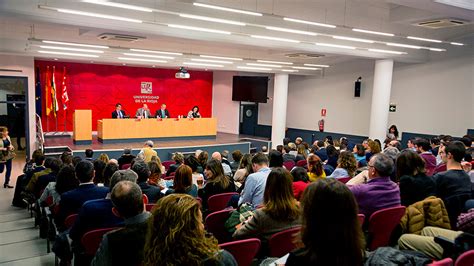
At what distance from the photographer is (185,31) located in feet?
29.4

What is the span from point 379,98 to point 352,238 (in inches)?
486

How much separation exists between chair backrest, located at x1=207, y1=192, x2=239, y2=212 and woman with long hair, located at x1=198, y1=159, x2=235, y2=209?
212 mm

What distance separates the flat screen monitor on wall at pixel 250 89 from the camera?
58.5 feet

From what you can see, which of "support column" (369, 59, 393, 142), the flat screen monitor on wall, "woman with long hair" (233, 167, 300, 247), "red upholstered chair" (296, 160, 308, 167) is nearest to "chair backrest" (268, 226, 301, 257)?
"woman with long hair" (233, 167, 300, 247)

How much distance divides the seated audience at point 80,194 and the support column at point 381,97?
445 inches

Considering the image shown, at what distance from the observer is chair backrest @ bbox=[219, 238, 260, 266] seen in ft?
8.27

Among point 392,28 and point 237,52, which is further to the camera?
point 237,52

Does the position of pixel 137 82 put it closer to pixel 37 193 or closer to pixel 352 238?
pixel 37 193

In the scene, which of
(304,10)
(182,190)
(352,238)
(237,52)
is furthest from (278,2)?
(352,238)

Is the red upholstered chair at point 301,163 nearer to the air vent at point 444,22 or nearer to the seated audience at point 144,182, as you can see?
the seated audience at point 144,182

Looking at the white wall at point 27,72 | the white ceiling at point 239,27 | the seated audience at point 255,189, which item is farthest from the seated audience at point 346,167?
the white wall at point 27,72

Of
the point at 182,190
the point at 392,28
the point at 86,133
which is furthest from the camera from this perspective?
the point at 86,133

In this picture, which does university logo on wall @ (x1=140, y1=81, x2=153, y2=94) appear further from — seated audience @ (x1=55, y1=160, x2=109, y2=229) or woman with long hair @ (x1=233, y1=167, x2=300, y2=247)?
woman with long hair @ (x1=233, y1=167, x2=300, y2=247)

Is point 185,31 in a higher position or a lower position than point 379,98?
higher
